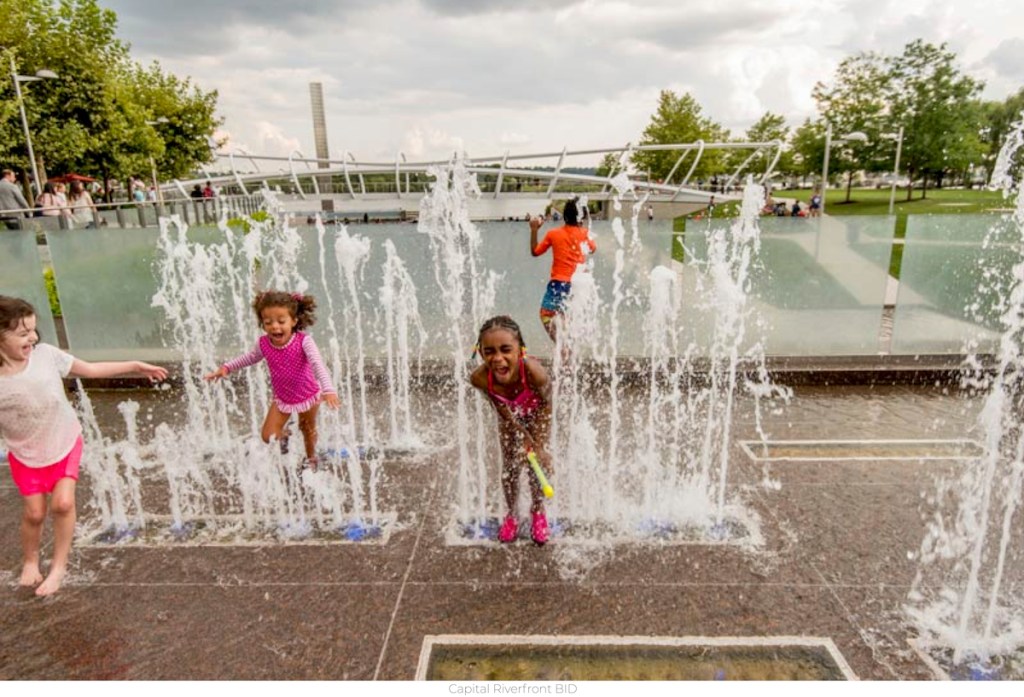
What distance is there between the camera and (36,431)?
2904mm

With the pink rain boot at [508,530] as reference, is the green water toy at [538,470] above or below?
above

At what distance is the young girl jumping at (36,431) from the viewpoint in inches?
111

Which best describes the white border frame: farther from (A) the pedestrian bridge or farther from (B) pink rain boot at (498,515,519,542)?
(A) the pedestrian bridge

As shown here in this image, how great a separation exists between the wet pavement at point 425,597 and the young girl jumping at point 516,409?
0.64ft

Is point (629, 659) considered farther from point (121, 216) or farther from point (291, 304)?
point (121, 216)

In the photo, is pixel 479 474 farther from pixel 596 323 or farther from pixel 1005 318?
pixel 1005 318

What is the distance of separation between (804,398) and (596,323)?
2.28 meters

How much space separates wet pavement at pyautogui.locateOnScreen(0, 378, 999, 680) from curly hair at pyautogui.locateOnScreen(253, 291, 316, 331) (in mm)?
1283

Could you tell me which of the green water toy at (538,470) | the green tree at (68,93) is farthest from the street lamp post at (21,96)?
the green water toy at (538,470)

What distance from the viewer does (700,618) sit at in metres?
2.71

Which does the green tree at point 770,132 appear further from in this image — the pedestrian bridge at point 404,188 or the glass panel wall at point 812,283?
the glass panel wall at point 812,283

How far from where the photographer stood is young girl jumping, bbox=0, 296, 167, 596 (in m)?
2.82

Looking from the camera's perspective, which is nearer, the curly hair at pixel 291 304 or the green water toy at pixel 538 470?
the green water toy at pixel 538 470

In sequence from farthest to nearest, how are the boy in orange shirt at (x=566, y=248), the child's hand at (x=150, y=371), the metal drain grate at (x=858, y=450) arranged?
the boy in orange shirt at (x=566, y=248) < the metal drain grate at (x=858, y=450) < the child's hand at (x=150, y=371)
